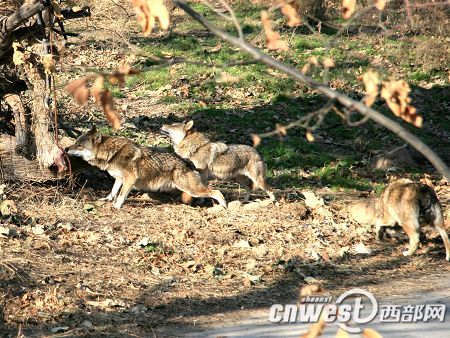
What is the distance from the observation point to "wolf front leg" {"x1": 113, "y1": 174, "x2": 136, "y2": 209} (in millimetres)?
12383

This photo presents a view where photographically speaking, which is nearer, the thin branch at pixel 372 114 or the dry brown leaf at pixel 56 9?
the thin branch at pixel 372 114


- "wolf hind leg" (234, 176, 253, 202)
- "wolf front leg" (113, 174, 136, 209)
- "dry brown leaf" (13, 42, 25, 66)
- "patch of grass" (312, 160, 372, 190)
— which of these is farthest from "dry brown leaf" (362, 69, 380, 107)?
"patch of grass" (312, 160, 372, 190)

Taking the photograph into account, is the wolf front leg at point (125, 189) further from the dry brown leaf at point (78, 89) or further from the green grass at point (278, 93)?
the dry brown leaf at point (78, 89)

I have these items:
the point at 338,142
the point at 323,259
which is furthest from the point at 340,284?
the point at 338,142

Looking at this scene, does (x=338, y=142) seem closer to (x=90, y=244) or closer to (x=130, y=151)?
(x=130, y=151)

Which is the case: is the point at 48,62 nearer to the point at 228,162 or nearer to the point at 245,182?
the point at 228,162

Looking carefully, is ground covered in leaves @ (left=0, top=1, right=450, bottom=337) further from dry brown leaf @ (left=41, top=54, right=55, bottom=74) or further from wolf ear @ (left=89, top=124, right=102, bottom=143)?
dry brown leaf @ (left=41, top=54, right=55, bottom=74)

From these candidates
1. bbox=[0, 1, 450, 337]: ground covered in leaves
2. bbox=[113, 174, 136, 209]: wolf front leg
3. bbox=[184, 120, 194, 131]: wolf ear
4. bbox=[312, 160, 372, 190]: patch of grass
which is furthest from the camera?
bbox=[312, 160, 372, 190]: patch of grass

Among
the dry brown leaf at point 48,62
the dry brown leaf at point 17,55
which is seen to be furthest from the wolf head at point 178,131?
the dry brown leaf at point 17,55

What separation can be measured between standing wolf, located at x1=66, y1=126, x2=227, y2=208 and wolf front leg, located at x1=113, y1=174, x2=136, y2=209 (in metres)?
0.02

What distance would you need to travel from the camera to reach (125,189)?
40.8 feet

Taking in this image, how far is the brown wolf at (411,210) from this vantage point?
38.2 feet

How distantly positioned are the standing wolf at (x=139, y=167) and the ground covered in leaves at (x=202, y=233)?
0.36 m

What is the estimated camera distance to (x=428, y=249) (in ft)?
Result: 39.4
